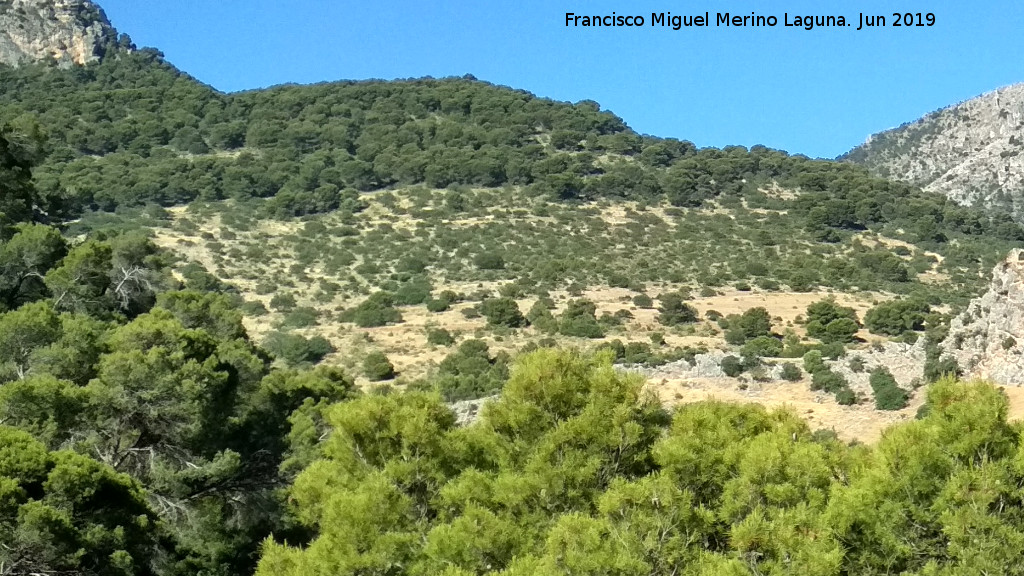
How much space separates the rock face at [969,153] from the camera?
84.9 metres

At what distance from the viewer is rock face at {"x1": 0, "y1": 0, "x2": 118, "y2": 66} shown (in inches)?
3300

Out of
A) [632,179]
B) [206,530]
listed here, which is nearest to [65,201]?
[206,530]

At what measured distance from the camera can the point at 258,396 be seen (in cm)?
2297

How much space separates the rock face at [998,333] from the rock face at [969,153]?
53063mm

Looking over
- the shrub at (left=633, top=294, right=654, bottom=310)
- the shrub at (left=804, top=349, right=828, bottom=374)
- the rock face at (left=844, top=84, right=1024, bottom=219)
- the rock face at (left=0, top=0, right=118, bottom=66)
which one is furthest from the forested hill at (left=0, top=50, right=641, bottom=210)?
the shrub at (left=804, top=349, right=828, bottom=374)

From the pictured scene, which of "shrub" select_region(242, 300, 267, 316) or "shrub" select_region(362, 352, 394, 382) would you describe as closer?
"shrub" select_region(362, 352, 394, 382)

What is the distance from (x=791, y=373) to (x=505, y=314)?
1291 centimetres

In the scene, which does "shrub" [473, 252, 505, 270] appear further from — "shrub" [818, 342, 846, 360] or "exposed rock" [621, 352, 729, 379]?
"shrub" [818, 342, 846, 360]

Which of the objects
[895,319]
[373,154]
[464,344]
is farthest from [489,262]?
[373,154]

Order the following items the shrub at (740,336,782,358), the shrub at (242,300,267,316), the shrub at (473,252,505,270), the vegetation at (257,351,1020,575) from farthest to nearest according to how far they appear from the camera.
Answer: the shrub at (473,252,505,270) < the shrub at (242,300,267,316) < the shrub at (740,336,782,358) < the vegetation at (257,351,1020,575)

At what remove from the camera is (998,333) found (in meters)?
28.7

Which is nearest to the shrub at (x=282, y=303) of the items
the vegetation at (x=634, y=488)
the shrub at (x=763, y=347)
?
the shrub at (x=763, y=347)

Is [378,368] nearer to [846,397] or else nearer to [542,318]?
[542,318]

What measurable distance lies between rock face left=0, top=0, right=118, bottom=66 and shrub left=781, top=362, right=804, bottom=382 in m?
69.3
